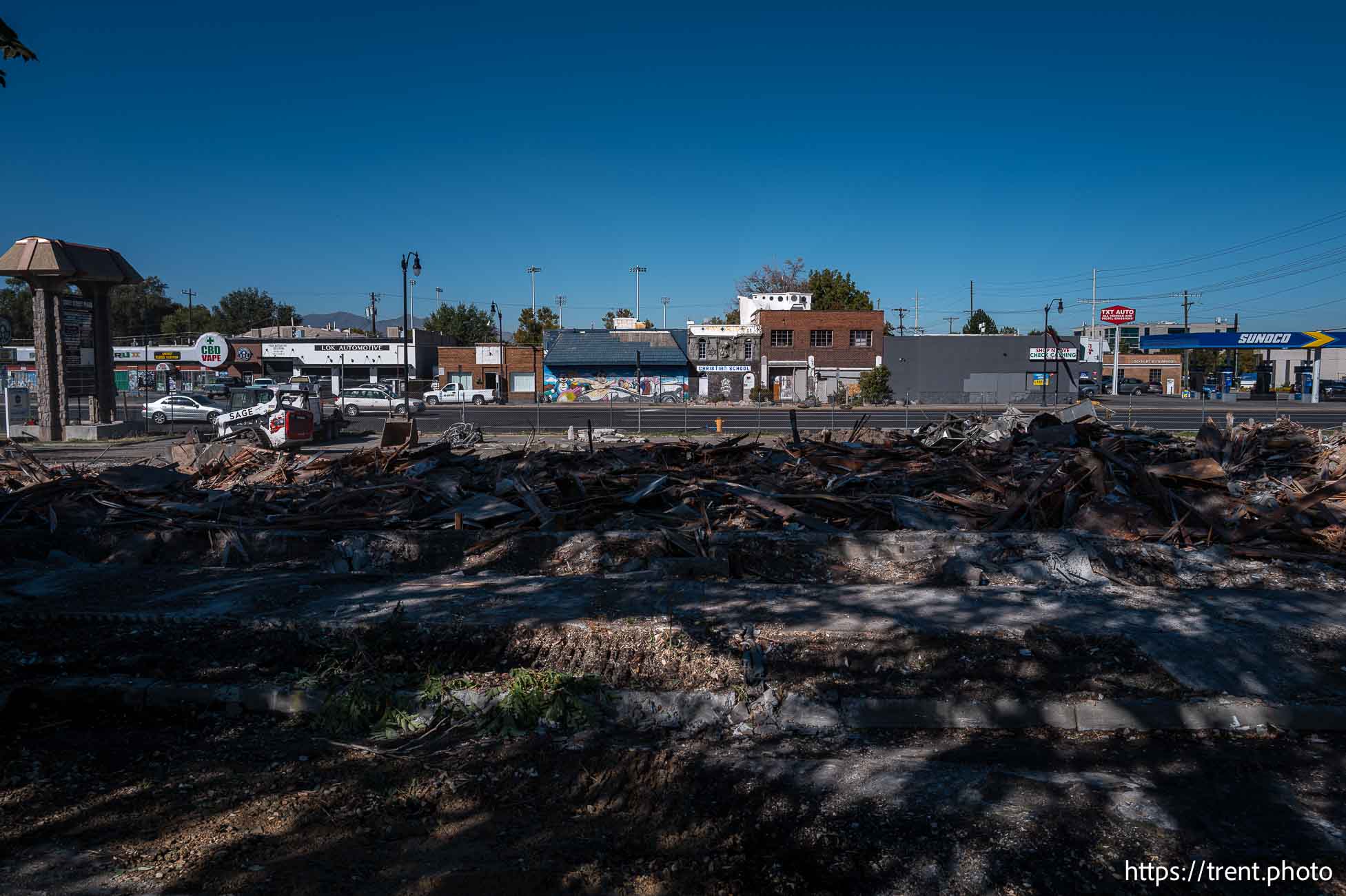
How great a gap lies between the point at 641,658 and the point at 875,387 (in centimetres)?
4862

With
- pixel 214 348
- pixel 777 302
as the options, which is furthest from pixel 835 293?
pixel 214 348

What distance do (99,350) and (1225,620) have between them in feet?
111

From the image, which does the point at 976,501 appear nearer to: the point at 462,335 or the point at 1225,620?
the point at 1225,620

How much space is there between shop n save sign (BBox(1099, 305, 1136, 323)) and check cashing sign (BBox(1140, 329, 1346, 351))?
47.2 ft

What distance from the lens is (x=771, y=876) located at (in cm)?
369

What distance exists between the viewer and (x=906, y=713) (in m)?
5.45

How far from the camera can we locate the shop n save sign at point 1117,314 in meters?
68.4

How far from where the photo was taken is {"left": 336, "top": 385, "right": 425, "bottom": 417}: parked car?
138 feet

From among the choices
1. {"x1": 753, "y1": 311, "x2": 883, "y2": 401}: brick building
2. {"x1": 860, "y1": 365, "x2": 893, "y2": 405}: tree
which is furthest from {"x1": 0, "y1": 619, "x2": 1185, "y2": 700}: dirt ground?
{"x1": 753, "y1": 311, "x2": 883, "y2": 401}: brick building

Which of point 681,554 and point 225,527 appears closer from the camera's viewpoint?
point 681,554

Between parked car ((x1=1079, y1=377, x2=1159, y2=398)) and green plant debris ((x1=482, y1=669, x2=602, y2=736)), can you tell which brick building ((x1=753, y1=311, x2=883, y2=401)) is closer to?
parked car ((x1=1079, y1=377, x2=1159, y2=398))

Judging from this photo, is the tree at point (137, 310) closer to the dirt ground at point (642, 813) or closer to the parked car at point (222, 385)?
the parked car at point (222, 385)

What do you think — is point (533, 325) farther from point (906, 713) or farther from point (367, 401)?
point (906, 713)

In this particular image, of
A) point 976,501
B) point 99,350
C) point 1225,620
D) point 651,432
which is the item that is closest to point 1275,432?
point 976,501
